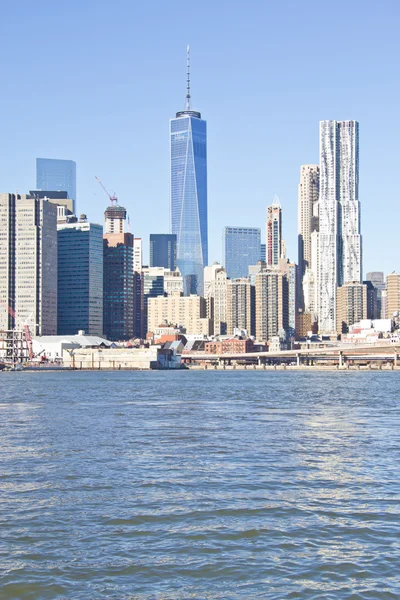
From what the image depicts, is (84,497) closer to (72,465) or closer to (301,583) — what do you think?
(72,465)

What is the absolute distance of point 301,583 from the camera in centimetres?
2211

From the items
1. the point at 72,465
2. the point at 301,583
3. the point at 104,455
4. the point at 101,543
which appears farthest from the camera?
the point at 104,455

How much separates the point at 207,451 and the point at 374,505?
14212mm

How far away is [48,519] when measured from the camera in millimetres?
28641

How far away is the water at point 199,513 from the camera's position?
22359 millimetres

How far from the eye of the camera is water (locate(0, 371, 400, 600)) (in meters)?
22.4

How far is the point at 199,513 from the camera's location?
29.3 meters

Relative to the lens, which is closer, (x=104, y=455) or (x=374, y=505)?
(x=374, y=505)

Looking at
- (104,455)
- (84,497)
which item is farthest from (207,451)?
(84,497)

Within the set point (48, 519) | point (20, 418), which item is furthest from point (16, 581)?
point (20, 418)

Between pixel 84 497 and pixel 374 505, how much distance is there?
955 centimetres

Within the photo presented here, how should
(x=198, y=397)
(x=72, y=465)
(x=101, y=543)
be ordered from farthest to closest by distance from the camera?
(x=198, y=397)
(x=72, y=465)
(x=101, y=543)

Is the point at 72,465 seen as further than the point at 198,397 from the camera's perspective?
No

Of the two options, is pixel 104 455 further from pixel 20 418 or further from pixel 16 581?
pixel 20 418
